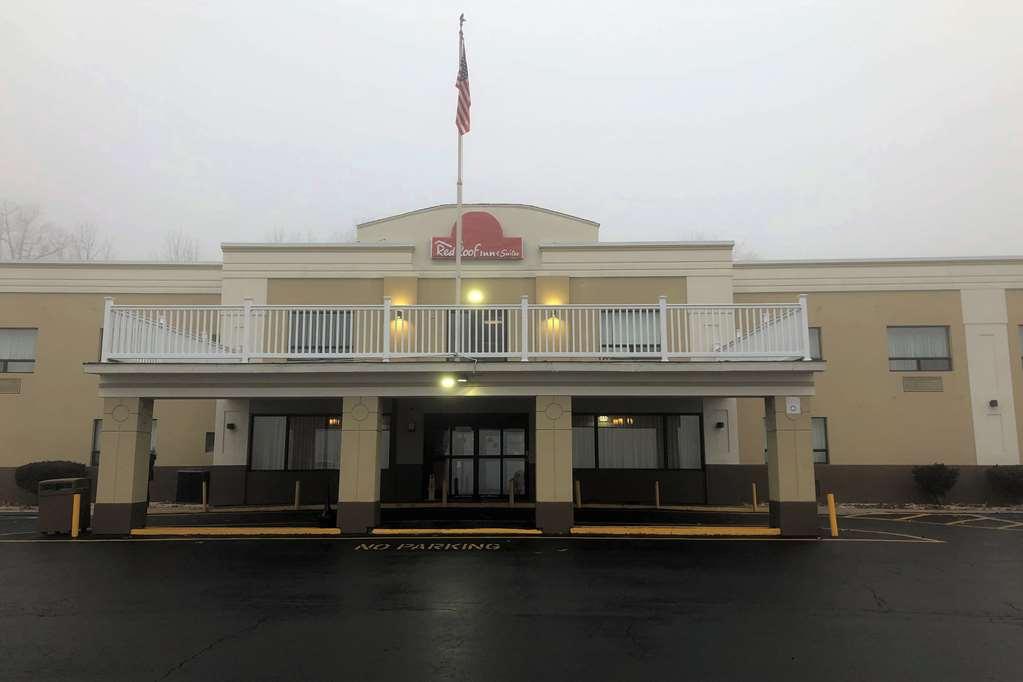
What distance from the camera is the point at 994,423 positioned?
20078mm

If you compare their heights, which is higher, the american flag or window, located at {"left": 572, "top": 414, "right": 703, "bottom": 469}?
the american flag

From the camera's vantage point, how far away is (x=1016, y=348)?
2048cm

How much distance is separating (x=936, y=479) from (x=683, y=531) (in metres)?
10.3

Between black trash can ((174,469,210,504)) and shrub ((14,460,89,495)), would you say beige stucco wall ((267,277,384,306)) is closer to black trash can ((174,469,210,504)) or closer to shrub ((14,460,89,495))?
black trash can ((174,469,210,504))

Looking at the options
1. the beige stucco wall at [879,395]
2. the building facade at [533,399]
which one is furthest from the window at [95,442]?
the beige stucco wall at [879,395]

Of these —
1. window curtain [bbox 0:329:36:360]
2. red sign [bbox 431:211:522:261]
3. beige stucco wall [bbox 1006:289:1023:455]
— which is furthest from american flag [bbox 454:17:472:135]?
beige stucco wall [bbox 1006:289:1023:455]

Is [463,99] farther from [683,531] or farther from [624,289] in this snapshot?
[683,531]

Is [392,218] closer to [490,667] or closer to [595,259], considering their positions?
[595,259]

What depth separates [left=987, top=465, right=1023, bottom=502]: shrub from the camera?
19.3 metres

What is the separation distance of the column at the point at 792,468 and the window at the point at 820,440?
24.1 feet

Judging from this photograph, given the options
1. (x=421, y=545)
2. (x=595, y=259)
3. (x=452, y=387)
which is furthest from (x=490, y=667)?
(x=595, y=259)

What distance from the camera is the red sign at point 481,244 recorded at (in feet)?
67.6

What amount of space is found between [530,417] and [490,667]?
1443 cm

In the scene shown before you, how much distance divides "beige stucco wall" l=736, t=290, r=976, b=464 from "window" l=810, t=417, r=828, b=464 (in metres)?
0.15
